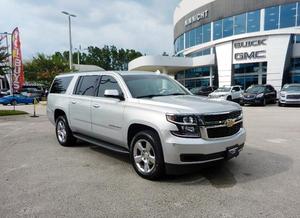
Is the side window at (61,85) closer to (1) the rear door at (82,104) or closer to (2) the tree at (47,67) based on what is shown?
(1) the rear door at (82,104)

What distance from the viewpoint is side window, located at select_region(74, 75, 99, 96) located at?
6.20 meters

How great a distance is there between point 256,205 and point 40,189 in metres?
3.35

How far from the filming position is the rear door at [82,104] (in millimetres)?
6109

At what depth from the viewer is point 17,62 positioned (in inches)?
917

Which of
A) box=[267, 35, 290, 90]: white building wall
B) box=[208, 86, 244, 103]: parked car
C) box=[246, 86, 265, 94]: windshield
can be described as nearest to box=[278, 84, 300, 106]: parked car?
box=[246, 86, 265, 94]: windshield

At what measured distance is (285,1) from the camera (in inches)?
1235

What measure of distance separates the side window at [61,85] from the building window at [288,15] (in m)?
31.2

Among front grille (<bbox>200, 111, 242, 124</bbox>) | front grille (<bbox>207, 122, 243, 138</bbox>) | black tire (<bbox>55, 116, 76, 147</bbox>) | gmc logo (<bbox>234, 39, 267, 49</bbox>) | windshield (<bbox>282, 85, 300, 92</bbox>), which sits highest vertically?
gmc logo (<bbox>234, 39, 267, 49</bbox>)

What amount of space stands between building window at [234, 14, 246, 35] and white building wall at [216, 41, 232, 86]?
237 centimetres

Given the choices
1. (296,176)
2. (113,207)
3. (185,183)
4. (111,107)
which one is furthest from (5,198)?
(296,176)

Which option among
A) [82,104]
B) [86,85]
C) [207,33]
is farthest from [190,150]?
[207,33]

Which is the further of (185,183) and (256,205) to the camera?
(185,183)

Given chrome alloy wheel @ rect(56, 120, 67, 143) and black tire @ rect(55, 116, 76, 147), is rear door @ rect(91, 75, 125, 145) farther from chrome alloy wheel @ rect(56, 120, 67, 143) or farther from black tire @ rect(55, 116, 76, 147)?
chrome alloy wheel @ rect(56, 120, 67, 143)

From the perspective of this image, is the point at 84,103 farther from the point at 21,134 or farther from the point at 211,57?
the point at 211,57
